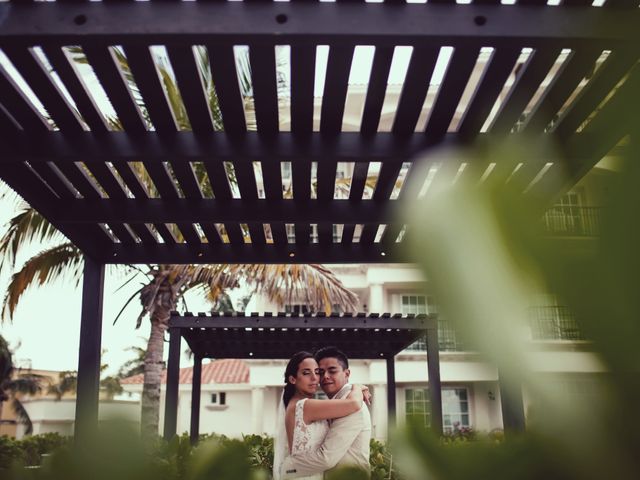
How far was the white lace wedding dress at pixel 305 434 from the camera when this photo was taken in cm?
389

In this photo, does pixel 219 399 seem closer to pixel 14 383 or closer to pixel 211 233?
pixel 14 383

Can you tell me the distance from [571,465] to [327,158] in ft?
11.9

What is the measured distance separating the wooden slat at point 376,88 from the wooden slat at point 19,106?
1.90 metres

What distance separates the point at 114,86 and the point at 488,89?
2010 millimetres

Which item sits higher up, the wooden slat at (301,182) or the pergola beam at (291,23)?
the pergola beam at (291,23)

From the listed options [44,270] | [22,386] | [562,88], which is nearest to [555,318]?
[562,88]

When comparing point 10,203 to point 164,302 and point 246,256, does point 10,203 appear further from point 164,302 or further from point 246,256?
point 246,256

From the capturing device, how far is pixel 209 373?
34469 millimetres

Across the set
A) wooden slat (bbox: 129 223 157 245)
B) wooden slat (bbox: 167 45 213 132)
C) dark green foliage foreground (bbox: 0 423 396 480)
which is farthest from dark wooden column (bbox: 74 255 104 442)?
dark green foliage foreground (bbox: 0 423 396 480)

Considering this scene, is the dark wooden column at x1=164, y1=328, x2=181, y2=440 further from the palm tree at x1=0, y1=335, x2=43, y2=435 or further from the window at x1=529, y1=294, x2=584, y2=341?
the palm tree at x1=0, y1=335, x2=43, y2=435

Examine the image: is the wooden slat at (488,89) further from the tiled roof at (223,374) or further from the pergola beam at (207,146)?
the tiled roof at (223,374)

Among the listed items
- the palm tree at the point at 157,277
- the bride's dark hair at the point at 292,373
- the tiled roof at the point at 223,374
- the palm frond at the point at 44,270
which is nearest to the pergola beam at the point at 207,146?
the bride's dark hair at the point at 292,373

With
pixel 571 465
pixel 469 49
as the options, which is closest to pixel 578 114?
pixel 469 49

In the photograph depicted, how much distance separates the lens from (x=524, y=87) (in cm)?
340
